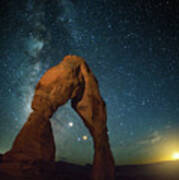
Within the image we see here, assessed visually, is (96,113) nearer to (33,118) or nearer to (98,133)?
(98,133)

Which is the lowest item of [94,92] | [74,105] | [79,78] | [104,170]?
[104,170]

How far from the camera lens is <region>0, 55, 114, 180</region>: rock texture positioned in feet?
17.8

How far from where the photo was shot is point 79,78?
392 inches

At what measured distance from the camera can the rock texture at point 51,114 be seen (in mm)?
5416

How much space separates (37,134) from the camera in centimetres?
624

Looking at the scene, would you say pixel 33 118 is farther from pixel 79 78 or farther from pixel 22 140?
pixel 79 78

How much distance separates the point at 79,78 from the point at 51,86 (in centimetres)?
243

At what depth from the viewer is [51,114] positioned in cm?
767

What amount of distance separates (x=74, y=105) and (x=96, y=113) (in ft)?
5.86

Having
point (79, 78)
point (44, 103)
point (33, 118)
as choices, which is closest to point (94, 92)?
point (79, 78)

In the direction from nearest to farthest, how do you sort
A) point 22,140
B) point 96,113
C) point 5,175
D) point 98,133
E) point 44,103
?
point 5,175, point 22,140, point 44,103, point 98,133, point 96,113

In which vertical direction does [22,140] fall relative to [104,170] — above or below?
above

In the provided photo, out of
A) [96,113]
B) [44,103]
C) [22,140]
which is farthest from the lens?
[96,113]

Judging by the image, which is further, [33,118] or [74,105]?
[74,105]
